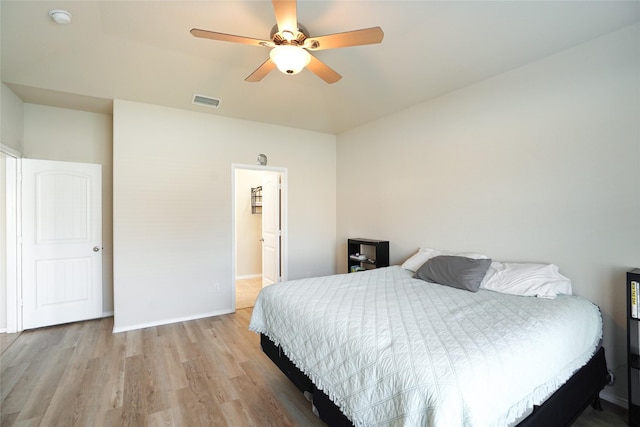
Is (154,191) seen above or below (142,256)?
above

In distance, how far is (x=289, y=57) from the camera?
202 cm

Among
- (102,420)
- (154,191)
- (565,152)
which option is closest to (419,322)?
(565,152)

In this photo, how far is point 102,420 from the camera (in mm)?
1979

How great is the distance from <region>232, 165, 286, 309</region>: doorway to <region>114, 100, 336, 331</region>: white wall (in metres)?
0.25

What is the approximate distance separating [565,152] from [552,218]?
56 centimetres

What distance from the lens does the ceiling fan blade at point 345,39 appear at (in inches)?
74.9

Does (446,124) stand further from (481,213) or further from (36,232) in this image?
(36,232)

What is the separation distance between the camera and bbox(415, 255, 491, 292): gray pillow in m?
2.57

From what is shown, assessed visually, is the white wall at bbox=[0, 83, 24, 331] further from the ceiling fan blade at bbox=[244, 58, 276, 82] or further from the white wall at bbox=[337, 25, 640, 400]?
the white wall at bbox=[337, 25, 640, 400]

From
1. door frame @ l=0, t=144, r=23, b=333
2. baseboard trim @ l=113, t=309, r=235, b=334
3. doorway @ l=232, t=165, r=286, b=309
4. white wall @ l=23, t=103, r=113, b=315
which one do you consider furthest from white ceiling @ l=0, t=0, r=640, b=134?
baseboard trim @ l=113, t=309, r=235, b=334

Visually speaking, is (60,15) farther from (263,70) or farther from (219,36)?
(263,70)

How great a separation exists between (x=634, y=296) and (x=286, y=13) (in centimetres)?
290

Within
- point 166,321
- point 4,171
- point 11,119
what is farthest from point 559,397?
point 4,171

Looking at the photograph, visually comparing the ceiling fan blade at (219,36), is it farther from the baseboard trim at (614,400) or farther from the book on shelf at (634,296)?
the baseboard trim at (614,400)
